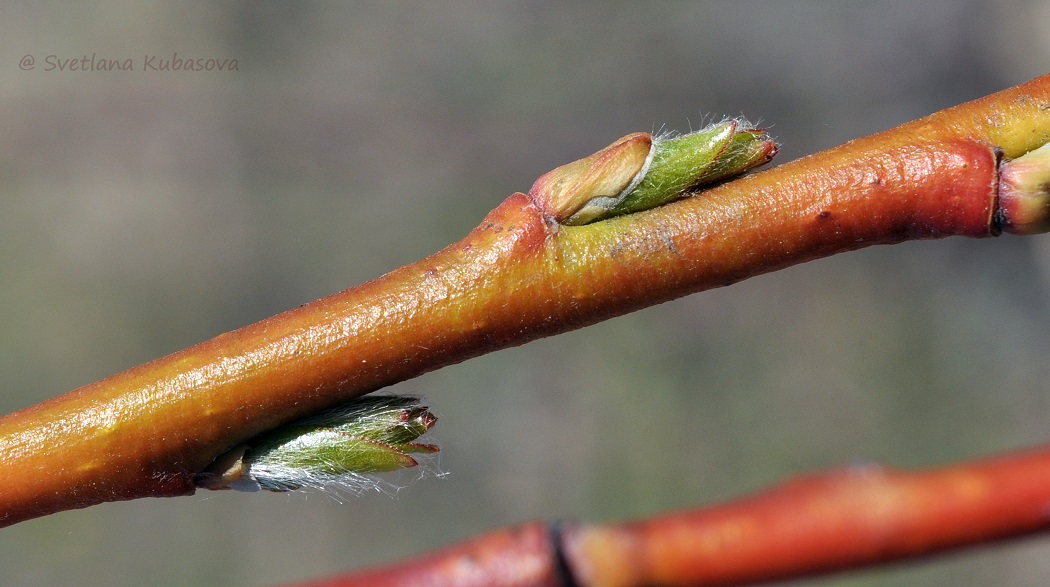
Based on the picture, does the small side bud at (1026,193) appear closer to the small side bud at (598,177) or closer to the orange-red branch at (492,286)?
the orange-red branch at (492,286)

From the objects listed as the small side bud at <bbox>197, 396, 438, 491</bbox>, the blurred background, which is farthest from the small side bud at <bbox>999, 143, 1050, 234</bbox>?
the blurred background

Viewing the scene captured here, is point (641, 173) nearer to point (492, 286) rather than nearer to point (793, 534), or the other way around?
point (492, 286)

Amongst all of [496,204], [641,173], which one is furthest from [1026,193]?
[496,204]

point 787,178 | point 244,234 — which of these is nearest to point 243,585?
point 244,234

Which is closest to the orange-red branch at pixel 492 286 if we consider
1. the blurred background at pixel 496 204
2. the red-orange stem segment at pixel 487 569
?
the red-orange stem segment at pixel 487 569

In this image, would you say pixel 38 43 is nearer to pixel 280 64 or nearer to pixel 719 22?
pixel 280 64

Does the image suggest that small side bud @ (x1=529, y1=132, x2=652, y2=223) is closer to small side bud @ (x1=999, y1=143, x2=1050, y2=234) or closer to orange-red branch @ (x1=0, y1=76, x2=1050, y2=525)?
orange-red branch @ (x1=0, y1=76, x2=1050, y2=525)
